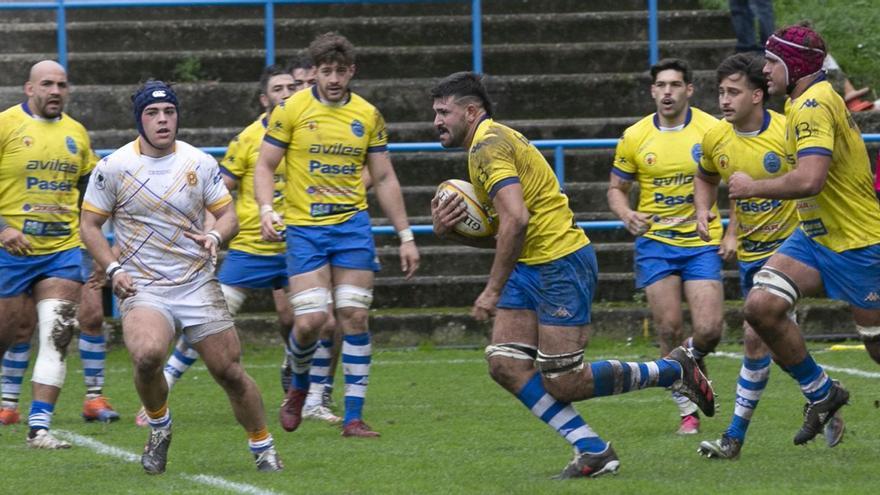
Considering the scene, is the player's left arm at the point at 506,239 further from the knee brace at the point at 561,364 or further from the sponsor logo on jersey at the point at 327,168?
the sponsor logo on jersey at the point at 327,168

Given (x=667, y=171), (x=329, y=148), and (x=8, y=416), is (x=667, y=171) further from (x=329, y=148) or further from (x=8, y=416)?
(x=8, y=416)

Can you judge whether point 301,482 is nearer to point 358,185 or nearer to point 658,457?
point 658,457

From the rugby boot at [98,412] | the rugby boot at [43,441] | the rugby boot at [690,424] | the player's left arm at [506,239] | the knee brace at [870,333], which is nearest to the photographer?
the player's left arm at [506,239]

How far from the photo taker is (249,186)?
12.3 meters

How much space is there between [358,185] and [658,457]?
292cm

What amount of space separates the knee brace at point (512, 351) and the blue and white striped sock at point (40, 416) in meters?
3.17

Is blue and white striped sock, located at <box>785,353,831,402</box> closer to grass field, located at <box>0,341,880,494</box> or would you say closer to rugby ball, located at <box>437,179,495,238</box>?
grass field, located at <box>0,341,880,494</box>

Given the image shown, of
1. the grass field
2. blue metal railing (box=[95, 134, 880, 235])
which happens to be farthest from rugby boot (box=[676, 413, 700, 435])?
blue metal railing (box=[95, 134, 880, 235])

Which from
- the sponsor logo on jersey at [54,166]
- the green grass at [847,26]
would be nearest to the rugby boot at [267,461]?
the sponsor logo on jersey at [54,166]

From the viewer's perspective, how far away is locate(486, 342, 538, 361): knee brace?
8359 mm

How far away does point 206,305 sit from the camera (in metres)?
8.65

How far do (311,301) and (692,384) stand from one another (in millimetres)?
2765

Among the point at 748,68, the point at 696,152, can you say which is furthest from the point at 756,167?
the point at 696,152

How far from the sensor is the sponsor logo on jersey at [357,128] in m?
10.8
